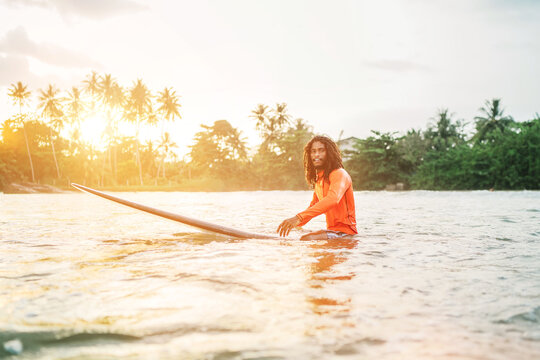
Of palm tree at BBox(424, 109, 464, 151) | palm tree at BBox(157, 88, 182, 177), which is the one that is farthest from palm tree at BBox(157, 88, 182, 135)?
palm tree at BBox(424, 109, 464, 151)

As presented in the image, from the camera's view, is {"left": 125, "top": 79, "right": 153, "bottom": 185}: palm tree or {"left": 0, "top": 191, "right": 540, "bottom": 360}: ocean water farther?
{"left": 125, "top": 79, "right": 153, "bottom": 185}: palm tree

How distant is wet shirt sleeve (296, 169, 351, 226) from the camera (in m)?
4.20

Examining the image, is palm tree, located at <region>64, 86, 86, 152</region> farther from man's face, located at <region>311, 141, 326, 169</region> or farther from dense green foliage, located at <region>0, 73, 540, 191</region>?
man's face, located at <region>311, 141, 326, 169</region>

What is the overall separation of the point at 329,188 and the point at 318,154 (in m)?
0.44

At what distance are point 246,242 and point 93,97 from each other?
4799 centimetres

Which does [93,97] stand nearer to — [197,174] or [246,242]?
[197,174]

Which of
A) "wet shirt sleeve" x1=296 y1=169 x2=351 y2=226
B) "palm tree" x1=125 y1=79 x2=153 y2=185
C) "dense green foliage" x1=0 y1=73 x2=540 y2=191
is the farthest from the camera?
"palm tree" x1=125 y1=79 x2=153 y2=185

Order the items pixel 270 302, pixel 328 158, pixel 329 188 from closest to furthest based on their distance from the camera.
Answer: pixel 270 302 < pixel 329 188 < pixel 328 158

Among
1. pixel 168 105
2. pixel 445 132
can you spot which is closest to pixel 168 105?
pixel 168 105

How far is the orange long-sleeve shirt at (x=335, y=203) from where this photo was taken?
13.9ft

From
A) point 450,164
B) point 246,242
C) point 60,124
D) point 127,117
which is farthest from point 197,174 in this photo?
point 246,242

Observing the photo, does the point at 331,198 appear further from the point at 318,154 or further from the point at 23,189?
the point at 23,189

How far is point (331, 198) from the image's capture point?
4270 millimetres

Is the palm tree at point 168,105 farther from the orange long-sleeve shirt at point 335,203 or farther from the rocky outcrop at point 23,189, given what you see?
the orange long-sleeve shirt at point 335,203
